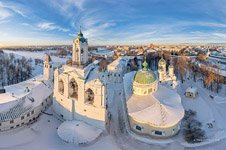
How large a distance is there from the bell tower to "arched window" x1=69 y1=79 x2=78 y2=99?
2.05m

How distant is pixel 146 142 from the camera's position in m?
19.5

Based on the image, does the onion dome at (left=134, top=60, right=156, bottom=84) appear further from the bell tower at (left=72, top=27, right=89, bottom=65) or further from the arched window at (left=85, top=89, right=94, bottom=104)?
the bell tower at (left=72, top=27, right=89, bottom=65)

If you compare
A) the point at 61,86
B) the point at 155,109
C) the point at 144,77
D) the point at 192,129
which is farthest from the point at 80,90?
the point at 192,129

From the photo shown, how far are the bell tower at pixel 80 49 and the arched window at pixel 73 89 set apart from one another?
2045mm

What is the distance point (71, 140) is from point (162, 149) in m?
7.68

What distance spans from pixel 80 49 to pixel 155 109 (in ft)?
30.2

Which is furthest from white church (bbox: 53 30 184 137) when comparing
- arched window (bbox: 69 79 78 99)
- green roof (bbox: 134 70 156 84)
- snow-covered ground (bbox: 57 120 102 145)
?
green roof (bbox: 134 70 156 84)

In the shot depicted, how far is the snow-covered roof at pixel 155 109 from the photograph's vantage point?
784 inches

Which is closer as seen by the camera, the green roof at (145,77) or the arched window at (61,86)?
the arched window at (61,86)

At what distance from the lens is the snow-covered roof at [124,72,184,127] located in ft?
65.4

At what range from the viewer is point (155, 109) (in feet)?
68.0

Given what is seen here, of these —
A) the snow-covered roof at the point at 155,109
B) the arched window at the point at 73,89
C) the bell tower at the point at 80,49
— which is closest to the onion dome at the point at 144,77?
the snow-covered roof at the point at 155,109

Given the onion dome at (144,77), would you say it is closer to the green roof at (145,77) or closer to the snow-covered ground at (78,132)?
the green roof at (145,77)

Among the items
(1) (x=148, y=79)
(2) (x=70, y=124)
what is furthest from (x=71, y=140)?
(1) (x=148, y=79)
